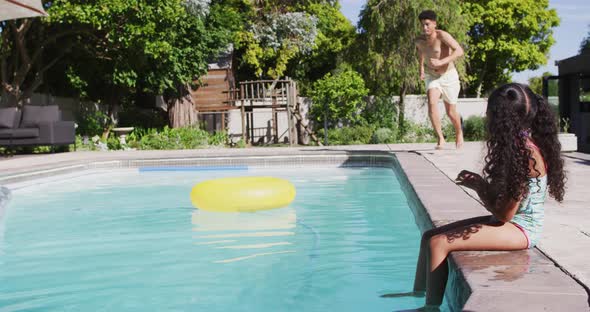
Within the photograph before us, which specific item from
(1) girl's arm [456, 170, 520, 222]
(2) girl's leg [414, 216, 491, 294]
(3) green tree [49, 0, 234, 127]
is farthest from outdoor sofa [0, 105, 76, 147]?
(1) girl's arm [456, 170, 520, 222]

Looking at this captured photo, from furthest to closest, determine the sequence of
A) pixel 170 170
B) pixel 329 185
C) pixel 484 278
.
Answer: pixel 170 170
pixel 329 185
pixel 484 278

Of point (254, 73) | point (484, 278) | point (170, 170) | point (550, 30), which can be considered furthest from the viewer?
point (550, 30)

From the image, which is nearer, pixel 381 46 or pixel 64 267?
pixel 64 267

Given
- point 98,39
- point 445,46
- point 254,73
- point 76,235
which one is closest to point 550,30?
point 254,73

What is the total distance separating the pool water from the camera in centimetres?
371

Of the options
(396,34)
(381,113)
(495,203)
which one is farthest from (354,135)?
(495,203)

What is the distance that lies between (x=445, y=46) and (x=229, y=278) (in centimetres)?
608

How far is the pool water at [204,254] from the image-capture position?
371 cm

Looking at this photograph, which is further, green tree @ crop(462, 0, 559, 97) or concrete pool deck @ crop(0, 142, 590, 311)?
green tree @ crop(462, 0, 559, 97)

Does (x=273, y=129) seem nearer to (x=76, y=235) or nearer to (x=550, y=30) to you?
(x=76, y=235)

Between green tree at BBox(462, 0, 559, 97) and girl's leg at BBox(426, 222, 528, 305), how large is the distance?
109 feet

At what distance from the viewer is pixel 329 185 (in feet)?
30.0

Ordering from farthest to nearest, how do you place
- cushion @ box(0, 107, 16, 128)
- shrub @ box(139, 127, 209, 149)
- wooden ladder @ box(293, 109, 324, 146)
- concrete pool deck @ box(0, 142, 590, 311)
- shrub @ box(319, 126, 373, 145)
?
1. wooden ladder @ box(293, 109, 324, 146)
2. shrub @ box(319, 126, 373, 145)
3. shrub @ box(139, 127, 209, 149)
4. cushion @ box(0, 107, 16, 128)
5. concrete pool deck @ box(0, 142, 590, 311)

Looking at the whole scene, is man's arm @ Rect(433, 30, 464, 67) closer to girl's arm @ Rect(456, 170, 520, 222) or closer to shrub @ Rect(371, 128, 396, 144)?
girl's arm @ Rect(456, 170, 520, 222)
